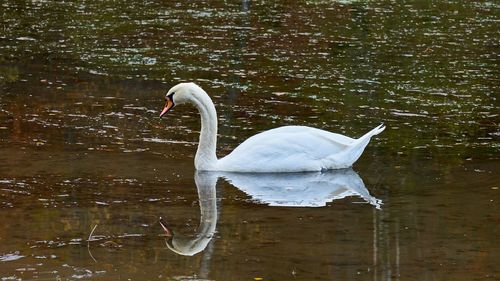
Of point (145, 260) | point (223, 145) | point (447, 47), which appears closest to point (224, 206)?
point (145, 260)

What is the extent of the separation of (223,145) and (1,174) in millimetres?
2777

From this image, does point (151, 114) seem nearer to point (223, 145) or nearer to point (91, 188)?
point (223, 145)

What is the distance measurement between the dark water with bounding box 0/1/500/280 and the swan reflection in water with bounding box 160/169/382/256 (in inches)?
1.3

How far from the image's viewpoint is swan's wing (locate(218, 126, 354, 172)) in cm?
1140

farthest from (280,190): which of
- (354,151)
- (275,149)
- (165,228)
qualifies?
(165,228)

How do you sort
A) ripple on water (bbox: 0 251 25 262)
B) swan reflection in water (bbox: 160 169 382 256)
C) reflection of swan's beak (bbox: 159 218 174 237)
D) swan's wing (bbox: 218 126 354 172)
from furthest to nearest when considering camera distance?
1. swan's wing (bbox: 218 126 354 172)
2. swan reflection in water (bbox: 160 169 382 256)
3. reflection of swan's beak (bbox: 159 218 174 237)
4. ripple on water (bbox: 0 251 25 262)

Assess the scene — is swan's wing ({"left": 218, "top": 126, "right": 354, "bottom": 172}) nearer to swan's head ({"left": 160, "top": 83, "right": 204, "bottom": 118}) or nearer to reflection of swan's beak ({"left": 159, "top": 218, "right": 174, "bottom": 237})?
Result: swan's head ({"left": 160, "top": 83, "right": 204, "bottom": 118})

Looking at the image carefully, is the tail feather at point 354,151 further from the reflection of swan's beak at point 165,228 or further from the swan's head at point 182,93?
the reflection of swan's beak at point 165,228

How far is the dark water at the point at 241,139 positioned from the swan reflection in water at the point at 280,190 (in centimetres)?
3

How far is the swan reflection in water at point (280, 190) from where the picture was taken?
9375mm

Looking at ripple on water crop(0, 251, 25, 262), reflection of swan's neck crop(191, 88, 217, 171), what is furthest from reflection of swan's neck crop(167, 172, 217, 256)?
ripple on water crop(0, 251, 25, 262)

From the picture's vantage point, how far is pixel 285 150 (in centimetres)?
1152

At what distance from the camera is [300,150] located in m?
11.6

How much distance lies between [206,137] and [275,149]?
0.70 meters
